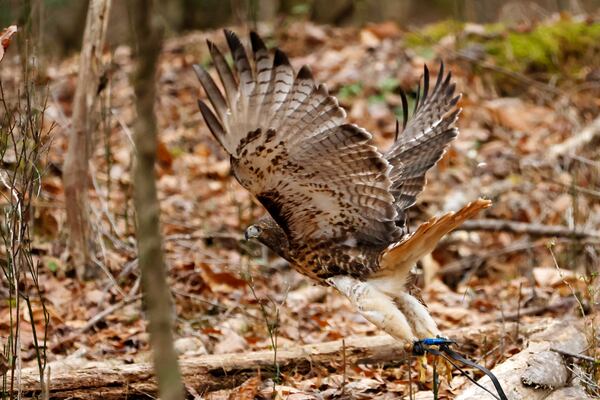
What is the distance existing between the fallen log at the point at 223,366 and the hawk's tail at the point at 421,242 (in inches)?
19.2

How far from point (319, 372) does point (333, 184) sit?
1.04m

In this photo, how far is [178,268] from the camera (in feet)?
20.4

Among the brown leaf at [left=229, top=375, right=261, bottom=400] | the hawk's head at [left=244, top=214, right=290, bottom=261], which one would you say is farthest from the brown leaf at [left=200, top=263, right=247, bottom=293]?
the brown leaf at [left=229, top=375, right=261, bottom=400]

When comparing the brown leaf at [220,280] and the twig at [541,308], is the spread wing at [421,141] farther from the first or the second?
the brown leaf at [220,280]

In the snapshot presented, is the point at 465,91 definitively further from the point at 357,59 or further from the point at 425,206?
the point at 425,206

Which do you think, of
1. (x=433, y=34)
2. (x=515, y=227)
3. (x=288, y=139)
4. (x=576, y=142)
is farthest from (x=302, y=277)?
(x=433, y=34)

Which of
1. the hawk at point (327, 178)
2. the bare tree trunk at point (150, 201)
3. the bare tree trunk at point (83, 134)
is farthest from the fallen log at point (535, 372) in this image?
the bare tree trunk at point (83, 134)

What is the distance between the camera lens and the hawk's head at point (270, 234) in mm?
4637

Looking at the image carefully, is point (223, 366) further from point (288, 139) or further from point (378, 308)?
point (288, 139)

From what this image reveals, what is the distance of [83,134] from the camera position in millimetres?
5691

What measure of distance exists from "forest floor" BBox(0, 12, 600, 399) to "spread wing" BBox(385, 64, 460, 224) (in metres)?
0.50

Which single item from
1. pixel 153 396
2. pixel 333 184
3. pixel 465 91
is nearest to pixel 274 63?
pixel 333 184

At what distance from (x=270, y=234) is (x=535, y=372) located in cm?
158

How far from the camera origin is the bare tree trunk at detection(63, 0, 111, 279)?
218 inches
